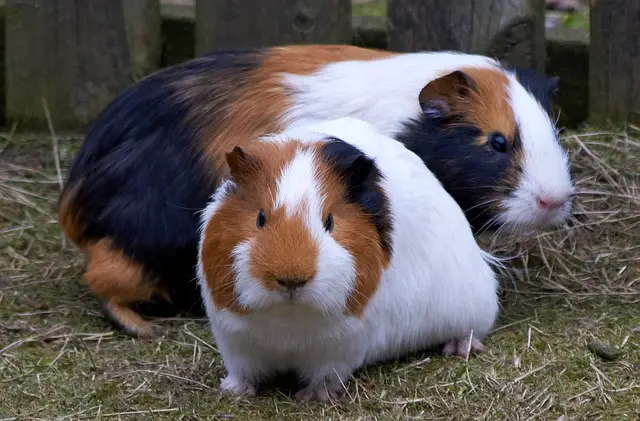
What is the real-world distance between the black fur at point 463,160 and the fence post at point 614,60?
1.20m

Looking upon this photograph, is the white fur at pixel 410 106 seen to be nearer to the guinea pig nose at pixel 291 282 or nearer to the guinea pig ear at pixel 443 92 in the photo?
the guinea pig ear at pixel 443 92

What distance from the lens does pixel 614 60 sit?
4453 mm

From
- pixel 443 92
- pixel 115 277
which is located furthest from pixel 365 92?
pixel 115 277

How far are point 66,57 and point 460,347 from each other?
2.23 m

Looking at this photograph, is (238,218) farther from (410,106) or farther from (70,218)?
(70,218)

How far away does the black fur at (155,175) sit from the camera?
141 inches

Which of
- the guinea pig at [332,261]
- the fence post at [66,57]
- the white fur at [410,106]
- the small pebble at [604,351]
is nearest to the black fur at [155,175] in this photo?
the white fur at [410,106]

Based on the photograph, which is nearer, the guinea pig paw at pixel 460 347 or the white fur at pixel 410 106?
the guinea pig paw at pixel 460 347

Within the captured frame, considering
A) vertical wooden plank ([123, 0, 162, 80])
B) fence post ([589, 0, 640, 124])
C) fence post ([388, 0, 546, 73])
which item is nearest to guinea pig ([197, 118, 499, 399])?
fence post ([388, 0, 546, 73])

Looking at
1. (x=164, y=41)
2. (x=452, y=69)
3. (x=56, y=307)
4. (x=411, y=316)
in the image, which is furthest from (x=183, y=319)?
(x=164, y=41)

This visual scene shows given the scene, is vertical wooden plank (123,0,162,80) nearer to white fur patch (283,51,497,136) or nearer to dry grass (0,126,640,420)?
dry grass (0,126,640,420)

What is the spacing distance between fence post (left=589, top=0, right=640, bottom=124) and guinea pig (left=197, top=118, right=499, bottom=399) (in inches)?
58.6

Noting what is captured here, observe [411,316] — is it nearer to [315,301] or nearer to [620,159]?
[315,301]

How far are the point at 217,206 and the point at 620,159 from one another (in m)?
2.11
